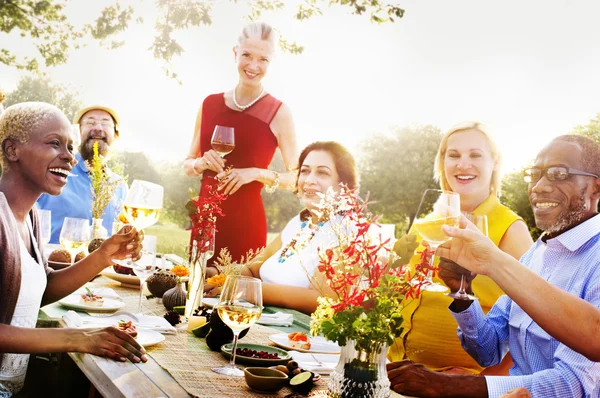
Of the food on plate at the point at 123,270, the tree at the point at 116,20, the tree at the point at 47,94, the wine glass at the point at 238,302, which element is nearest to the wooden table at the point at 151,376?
the wine glass at the point at 238,302

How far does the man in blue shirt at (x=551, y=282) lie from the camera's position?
2.09m

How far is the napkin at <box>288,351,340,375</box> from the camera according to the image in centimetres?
217

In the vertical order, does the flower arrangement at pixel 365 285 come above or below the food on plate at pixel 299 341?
above

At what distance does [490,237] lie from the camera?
350 cm

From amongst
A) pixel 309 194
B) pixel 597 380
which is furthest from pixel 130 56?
pixel 597 380

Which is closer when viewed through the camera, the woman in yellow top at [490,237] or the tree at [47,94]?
the woman in yellow top at [490,237]

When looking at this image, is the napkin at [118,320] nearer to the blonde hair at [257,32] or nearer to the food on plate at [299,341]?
the food on plate at [299,341]

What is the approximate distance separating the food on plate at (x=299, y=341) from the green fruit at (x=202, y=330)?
1.08 ft

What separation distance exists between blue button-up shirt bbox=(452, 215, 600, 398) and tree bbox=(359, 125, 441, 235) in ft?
93.0

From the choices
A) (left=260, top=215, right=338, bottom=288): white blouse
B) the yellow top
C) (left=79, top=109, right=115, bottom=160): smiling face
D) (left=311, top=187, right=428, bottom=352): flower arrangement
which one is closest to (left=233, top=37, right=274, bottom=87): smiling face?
(left=260, top=215, right=338, bottom=288): white blouse

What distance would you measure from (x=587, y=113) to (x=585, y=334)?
2534 cm

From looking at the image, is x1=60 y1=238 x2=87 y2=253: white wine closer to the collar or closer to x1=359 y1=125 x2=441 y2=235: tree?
the collar

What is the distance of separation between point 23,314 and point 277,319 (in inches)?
43.3

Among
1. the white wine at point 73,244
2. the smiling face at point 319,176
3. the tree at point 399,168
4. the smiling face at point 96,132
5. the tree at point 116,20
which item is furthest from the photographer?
the tree at point 399,168
